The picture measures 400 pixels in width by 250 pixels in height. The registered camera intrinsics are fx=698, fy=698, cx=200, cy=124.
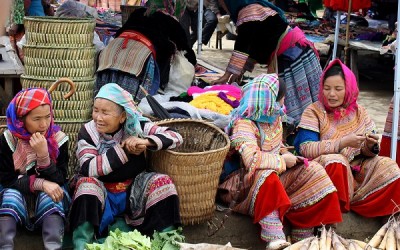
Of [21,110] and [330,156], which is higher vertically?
[21,110]

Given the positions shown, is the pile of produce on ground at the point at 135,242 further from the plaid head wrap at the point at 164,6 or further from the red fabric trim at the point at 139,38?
the plaid head wrap at the point at 164,6

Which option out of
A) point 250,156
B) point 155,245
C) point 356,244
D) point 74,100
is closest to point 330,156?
point 250,156

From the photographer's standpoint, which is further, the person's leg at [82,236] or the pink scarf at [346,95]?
the pink scarf at [346,95]

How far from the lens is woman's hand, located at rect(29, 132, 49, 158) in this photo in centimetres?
368

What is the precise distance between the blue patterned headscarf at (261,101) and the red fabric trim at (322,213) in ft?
1.92

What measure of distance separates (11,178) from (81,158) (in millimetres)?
398

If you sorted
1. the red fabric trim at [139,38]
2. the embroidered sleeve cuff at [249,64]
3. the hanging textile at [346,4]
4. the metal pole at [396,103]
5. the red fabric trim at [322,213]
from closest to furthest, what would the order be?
the red fabric trim at [322,213], the metal pole at [396,103], the red fabric trim at [139,38], the embroidered sleeve cuff at [249,64], the hanging textile at [346,4]

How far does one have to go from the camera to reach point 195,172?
408 cm

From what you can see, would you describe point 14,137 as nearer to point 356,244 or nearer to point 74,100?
point 74,100

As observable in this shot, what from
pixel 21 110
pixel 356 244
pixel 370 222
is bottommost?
pixel 370 222

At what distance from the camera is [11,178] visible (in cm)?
379

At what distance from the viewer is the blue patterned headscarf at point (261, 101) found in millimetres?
4230

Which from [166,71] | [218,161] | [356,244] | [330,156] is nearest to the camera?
[356,244]

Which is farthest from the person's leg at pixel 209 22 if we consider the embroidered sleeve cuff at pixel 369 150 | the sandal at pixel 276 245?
the sandal at pixel 276 245
